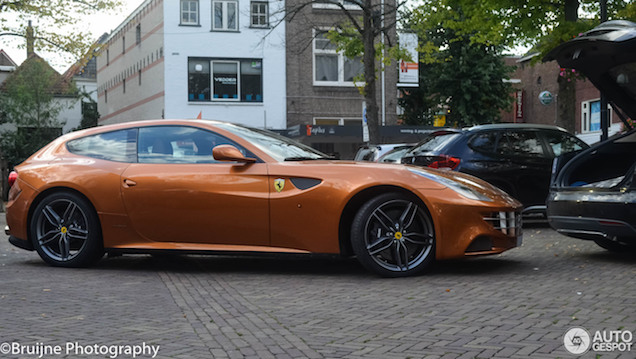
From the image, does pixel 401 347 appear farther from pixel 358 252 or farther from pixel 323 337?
pixel 358 252

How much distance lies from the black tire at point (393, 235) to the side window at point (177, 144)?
4.26 feet

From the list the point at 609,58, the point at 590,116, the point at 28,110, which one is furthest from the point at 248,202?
the point at 590,116

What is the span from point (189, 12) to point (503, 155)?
28.3 meters

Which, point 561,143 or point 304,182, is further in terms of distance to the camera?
point 561,143

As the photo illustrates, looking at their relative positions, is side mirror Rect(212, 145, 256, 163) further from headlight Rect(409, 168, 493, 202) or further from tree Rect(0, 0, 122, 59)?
tree Rect(0, 0, 122, 59)

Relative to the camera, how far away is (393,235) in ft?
22.0

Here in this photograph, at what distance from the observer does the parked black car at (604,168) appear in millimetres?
7355

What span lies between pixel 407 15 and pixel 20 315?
58.7 feet

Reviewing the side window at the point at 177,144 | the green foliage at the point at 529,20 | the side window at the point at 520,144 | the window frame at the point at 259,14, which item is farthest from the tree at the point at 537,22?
the window frame at the point at 259,14

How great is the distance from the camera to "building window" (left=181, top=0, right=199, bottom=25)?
36969mm

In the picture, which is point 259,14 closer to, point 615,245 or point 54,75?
point 54,75

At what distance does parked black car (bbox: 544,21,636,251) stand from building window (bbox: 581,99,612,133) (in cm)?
3721

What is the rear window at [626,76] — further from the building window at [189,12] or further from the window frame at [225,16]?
the building window at [189,12]

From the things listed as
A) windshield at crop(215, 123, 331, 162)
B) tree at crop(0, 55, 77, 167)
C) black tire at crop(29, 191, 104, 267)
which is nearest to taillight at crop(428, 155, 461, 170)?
windshield at crop(215, 123, 331, 162)
